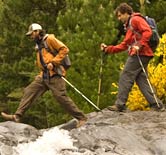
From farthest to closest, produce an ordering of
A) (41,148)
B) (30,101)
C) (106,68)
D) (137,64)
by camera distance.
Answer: (106,68) → (137,64) → (30,101) → (41,148)

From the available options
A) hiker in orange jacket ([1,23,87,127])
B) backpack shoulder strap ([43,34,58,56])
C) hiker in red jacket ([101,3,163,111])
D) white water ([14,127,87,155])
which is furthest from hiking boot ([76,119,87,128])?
backpack shoulder strap ([43,34,58,56])

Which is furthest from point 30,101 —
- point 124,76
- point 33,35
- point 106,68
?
point 106,68

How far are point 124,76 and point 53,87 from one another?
1.30 m

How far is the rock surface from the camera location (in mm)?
6512

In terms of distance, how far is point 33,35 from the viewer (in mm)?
7758

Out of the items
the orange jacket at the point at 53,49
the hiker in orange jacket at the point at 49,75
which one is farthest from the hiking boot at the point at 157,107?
the orange jacket at the point at 53,49

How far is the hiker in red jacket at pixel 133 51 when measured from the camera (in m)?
8.16

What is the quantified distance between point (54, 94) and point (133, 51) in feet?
4.63

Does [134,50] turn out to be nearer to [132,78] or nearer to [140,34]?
[140,34]

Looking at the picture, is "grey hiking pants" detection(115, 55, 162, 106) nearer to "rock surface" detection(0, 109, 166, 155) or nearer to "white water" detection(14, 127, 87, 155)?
"rock surface" detection(0, 109, 166, 155)

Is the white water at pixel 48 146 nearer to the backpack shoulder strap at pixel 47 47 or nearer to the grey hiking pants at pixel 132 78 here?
the backpack shoulder strap at pixel 47 47

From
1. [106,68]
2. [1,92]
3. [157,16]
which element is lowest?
[1,92]

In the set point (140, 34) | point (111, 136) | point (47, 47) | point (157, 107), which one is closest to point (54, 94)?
point (47, 47)

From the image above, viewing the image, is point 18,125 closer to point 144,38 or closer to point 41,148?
point 41,148
